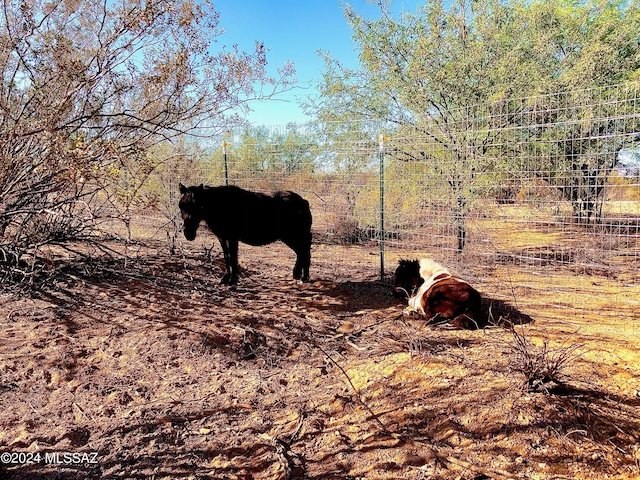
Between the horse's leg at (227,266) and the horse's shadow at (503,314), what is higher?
the horse's leg at (227,266)

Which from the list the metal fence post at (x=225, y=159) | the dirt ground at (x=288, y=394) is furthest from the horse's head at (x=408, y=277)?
the metal fence post at (x=225, y=159)

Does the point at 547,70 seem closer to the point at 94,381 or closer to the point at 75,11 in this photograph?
the point at 75,11

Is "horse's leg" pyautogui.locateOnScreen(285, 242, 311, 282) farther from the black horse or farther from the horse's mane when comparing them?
the horse's mane

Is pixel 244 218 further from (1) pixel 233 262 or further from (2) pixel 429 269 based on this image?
(2) pixel 429 269

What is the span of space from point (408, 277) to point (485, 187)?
1998 mm

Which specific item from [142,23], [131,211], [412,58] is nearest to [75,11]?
[142,23]

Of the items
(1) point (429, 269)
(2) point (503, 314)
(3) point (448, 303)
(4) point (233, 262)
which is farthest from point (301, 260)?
(2) point (503, 314)

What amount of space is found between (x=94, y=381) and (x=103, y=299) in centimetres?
179

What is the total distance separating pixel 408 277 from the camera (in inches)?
214

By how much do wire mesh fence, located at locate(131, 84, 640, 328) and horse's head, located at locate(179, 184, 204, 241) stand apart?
57 centimetres

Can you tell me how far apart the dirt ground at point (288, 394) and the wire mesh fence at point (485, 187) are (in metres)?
1.39

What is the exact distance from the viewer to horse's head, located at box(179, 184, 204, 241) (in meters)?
5.70

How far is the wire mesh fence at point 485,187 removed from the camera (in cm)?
545

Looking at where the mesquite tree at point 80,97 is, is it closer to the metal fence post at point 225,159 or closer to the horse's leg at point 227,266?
the horse's leg at point 227,266
